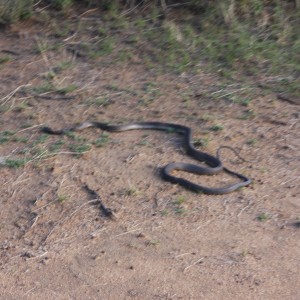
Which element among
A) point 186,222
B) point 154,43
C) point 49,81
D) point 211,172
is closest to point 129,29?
point 154,43

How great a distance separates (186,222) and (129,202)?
551mm

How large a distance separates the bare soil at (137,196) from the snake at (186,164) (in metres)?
0.06

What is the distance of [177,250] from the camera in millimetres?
6379

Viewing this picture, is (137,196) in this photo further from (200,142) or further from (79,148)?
(200,142)

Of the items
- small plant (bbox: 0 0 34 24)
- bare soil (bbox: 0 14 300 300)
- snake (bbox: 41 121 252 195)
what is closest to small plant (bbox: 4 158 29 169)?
bare soil (bbox: 0 14 300 300)

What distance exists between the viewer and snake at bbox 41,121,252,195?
7241 mm

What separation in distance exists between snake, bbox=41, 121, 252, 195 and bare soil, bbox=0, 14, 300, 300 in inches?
2.4

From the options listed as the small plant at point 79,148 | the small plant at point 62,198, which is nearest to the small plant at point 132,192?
the small plant at point 62,198

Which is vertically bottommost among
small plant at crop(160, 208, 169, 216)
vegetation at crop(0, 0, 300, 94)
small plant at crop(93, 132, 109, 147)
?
vegetation at crop(0, 0, 300, 94)

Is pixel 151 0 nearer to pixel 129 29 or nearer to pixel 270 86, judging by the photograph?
pixel 129 29

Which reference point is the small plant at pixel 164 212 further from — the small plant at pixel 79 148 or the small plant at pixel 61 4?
the small plant at pixel 61 4

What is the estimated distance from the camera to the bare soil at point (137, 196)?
6039mm

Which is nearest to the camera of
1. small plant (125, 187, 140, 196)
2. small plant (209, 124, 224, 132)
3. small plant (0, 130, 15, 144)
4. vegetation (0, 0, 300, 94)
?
small plant (125, 187, 140, 196)

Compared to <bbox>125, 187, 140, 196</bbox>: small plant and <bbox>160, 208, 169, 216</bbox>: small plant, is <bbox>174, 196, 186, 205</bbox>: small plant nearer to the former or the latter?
<bbox>160, 208, 169, 216</bbox>: small plant
